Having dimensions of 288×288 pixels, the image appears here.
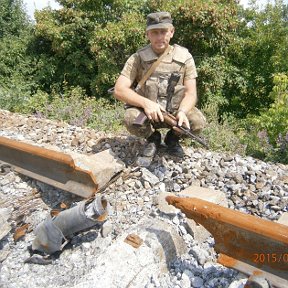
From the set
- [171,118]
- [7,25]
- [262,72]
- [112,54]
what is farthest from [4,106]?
[262,72]

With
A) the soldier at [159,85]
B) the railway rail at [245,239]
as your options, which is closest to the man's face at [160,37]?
the soldier at [159,85]

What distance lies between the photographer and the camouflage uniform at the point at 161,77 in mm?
3910

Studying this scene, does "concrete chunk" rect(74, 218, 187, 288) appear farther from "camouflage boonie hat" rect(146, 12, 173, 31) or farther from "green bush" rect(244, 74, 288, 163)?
"green bush" rect(244, 74, 288, 163)

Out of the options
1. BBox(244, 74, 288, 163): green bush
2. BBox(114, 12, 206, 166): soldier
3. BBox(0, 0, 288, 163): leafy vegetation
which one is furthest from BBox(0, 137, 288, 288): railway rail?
BBox(0, 0, 288, 163): leafy vegetation

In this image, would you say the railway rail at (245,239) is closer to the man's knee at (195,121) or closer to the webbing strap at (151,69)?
the man's knee at (195,121)

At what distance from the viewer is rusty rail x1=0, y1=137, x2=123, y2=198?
128 inches

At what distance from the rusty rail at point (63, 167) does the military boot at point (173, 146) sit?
2.29 ft

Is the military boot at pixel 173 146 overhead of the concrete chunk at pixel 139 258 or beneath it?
overhead

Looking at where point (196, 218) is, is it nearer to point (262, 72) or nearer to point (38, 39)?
point (38, 39)

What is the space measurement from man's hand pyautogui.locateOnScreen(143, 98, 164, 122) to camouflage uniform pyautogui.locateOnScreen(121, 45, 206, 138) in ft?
0.72

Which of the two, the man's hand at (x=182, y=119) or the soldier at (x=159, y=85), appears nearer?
the man's hand at (x=182, y=119)

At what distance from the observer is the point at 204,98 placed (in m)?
10.9

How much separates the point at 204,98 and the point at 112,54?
3.02m

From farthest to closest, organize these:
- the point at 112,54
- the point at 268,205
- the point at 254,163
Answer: the point at 112,54
the point at 254,163
the point at 268,205
